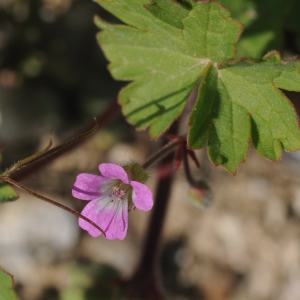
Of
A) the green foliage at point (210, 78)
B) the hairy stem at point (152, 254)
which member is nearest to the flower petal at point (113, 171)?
the green foliage at point (210, 78)

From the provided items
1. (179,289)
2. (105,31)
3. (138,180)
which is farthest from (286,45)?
(179,289)

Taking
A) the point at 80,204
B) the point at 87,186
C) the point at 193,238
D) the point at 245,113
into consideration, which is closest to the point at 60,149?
the point at 87,186

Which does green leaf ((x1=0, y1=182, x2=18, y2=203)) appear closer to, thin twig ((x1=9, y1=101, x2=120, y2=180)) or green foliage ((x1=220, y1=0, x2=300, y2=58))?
thin twig ((x1=9, y1=101, x2=120, y2=180))

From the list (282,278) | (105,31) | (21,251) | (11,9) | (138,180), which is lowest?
(282,278)

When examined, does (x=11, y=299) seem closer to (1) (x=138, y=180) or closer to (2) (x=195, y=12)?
(1) (x=138, y=180)

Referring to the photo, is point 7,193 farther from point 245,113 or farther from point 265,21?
point 265,21

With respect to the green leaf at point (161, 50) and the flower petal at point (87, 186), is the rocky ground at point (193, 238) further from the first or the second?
the flower petal at point (87, 186)
